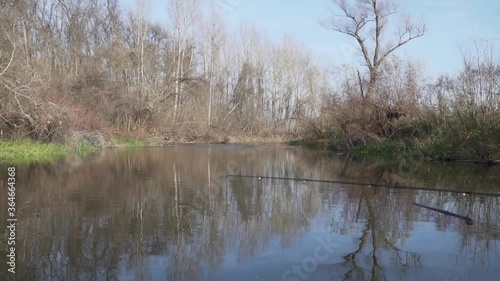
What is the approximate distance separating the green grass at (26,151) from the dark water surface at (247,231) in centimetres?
517

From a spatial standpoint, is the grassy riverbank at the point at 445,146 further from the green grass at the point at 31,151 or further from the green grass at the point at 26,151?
the green grass at the point at 26,151

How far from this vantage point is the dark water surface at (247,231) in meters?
4.16

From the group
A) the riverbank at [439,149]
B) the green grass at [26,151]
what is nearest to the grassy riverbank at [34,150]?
the green grass at [26,151]

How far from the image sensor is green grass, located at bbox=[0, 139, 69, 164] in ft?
47.9

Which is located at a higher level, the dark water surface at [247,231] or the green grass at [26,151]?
the green grass at [26,151]

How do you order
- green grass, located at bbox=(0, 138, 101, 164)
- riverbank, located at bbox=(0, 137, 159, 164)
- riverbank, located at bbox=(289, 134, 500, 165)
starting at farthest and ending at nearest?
1. riverbank, located at bbox=(0, 137, 159, 164)
2. green grass, located at bbox=(0, 138, 101, 164)
3. riverbank, located at bbox=(289, 134, 500, 165)

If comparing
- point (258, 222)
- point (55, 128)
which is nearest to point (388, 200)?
point (258, 222)

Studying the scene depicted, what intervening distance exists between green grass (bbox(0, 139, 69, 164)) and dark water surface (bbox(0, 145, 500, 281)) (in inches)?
204

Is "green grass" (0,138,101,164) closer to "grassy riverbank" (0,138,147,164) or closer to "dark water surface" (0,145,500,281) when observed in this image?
"grassy riverbank" (0,138,147,164)

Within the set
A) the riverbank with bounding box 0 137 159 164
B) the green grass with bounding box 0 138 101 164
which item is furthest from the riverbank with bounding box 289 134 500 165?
the green grass with bounding box 0 138 101 164

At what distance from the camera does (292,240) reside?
5238 mm

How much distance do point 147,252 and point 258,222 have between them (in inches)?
77.1

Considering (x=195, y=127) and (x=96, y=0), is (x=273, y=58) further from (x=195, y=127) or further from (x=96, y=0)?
(x=96, y=0)

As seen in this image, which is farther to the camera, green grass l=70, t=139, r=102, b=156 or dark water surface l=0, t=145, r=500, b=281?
green grass l=70, t=139, r=102, b=156
